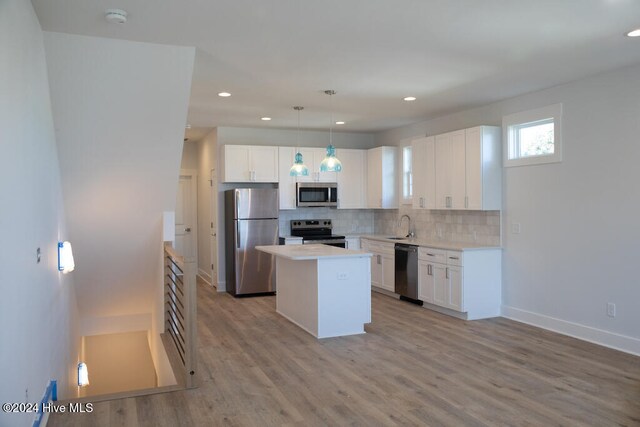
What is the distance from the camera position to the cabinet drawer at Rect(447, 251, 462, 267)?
5.95 meters

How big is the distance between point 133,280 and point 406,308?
3.57 meters

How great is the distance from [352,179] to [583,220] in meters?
4.05

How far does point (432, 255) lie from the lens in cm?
643

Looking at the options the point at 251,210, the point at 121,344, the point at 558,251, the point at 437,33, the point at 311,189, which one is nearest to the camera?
the point at 437,33

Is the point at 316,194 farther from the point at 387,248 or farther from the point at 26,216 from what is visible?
the point at 26,216

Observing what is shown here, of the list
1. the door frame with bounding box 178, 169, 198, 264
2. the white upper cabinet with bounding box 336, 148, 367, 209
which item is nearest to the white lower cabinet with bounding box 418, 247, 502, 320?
the white upper cabinet with bounding box 336, 148, 367, 209

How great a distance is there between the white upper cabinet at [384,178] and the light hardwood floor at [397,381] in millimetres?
2796

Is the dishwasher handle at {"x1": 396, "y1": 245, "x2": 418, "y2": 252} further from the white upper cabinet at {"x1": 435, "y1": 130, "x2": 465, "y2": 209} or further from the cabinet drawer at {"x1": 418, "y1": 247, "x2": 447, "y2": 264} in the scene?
the white upper cabinet at {"x1": 435, "y1": 130, "x2": 465, "y2": 209}

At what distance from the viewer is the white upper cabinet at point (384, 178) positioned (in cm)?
816

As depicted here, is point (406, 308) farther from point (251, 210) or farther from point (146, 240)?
point (146, 240)

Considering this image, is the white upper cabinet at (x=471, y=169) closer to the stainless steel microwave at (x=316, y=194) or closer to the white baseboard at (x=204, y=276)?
the stainless steel microwave at (x=316, y=194)

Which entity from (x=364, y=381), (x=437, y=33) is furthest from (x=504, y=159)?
(x=364, y=381)

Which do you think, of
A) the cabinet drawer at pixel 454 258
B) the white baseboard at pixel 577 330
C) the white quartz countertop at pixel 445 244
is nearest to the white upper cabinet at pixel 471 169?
the white quartz countertop at pixel 445 244

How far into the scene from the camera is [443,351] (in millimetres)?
4809
